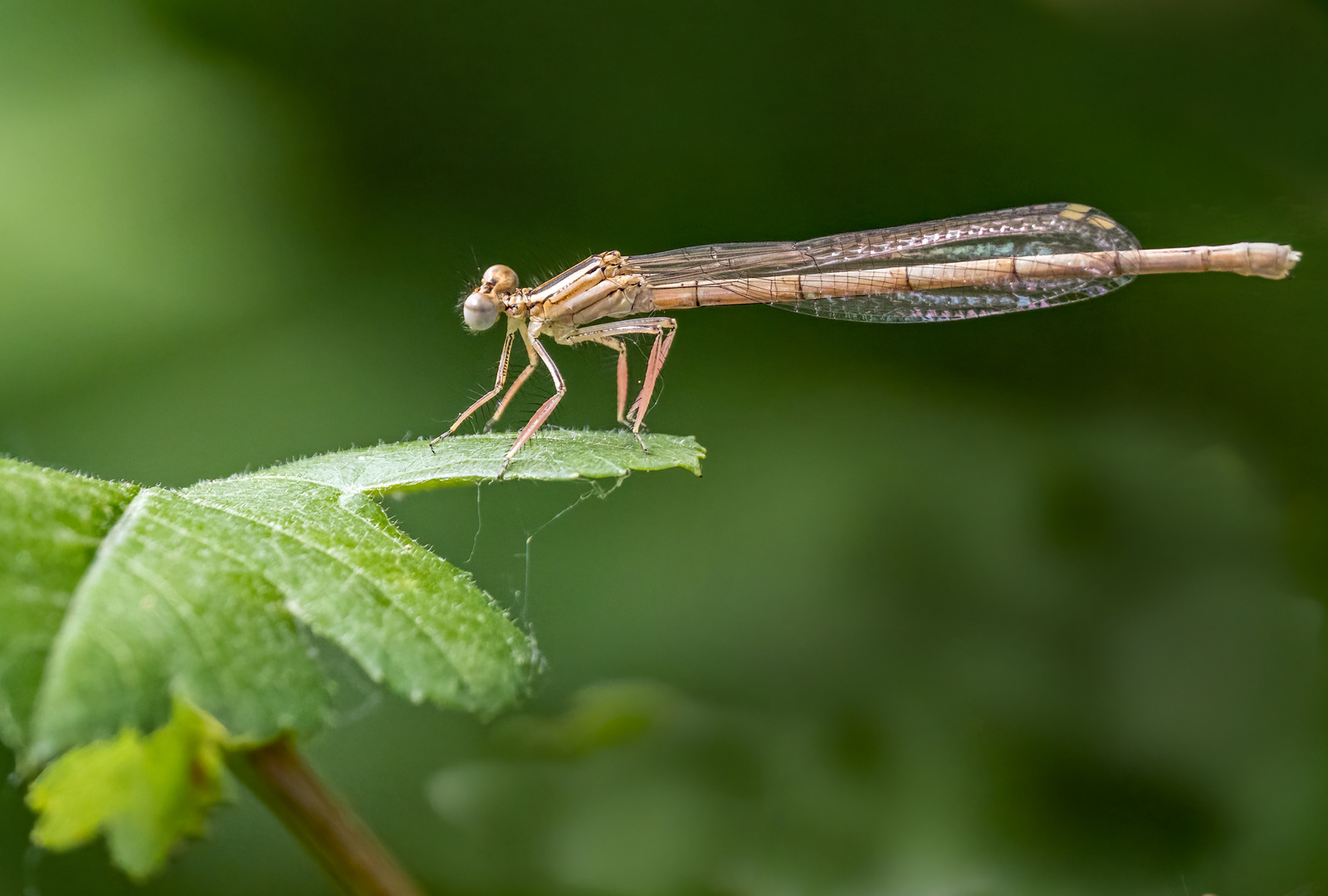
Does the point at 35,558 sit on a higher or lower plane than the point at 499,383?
lower

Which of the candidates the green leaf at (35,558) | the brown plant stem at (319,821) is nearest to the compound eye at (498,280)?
the green leaf at (35,558)

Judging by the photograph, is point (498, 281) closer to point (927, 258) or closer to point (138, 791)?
point (927, 258)

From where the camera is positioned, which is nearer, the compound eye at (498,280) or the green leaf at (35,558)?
the green leaf at (35,558)

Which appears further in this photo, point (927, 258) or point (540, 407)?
point (927, 258)

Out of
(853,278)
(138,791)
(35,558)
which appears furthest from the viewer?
(853,278)

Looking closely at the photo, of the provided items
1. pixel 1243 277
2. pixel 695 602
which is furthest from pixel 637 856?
pixel 1243 277

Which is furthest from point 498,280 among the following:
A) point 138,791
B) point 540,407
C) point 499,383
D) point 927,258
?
point 138,791

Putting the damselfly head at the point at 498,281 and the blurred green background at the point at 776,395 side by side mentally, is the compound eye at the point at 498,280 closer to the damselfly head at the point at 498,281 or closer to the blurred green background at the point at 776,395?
the damselfly head at the point at 498,281
